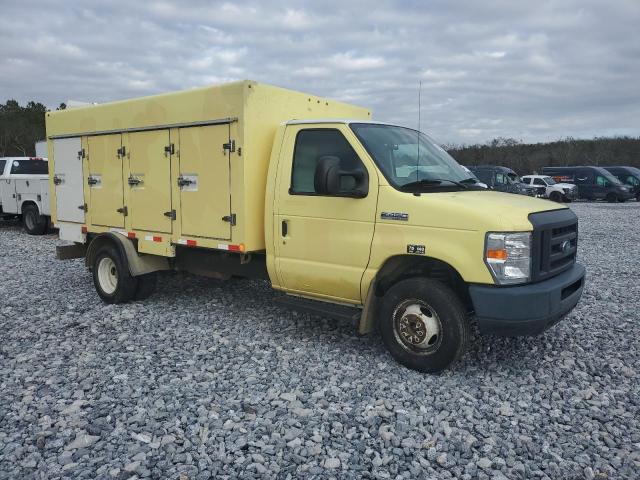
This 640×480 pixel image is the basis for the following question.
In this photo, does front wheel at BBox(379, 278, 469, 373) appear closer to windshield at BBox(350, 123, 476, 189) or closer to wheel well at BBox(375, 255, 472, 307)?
wheel well at BBox(375, 255, 472, 307)

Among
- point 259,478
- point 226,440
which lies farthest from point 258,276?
point 259,478

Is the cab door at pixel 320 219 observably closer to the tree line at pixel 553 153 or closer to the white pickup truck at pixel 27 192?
the white pickup truck at pixel 27 192

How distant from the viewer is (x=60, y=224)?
26.8 ft

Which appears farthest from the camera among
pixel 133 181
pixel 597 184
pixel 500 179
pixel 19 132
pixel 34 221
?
pixel 19 132

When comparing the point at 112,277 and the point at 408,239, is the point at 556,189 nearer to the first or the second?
the point at 112,277

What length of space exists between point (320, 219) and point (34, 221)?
12525 mm

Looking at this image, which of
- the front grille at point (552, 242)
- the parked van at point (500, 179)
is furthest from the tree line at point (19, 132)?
the front grille at point (552, 242)

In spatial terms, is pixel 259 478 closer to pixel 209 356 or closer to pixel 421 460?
pixel 421 460

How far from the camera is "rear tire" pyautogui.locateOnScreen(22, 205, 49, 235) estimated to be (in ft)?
48.8

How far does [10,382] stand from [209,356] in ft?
5.70

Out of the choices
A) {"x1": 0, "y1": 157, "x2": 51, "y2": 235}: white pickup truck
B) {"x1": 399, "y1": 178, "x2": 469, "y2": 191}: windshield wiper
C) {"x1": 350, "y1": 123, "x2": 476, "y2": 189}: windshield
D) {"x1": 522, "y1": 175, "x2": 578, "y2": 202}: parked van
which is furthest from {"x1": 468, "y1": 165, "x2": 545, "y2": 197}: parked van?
{"x1": 399, "y1": 178, "x2": 469, "y2": 191}: windshield wiper

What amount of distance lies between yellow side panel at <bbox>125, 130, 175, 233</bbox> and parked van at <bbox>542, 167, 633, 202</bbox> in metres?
30.7

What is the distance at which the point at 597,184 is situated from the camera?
103 feet

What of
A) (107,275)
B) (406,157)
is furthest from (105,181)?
(406,157)
